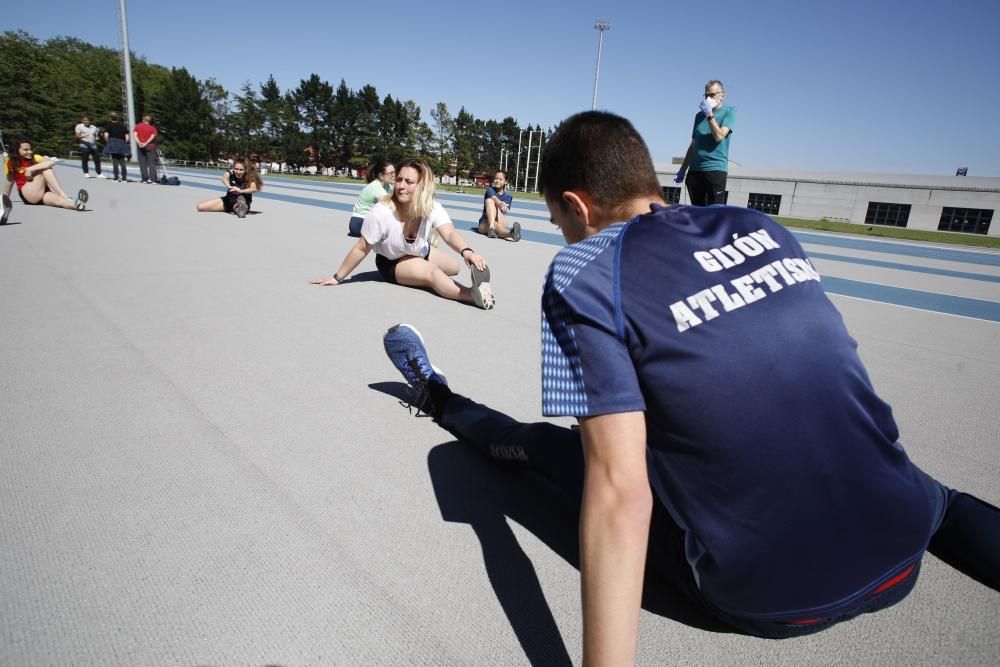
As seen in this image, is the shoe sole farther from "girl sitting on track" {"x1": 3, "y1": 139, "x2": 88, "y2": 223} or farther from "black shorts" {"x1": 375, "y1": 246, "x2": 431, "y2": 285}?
"girl sitting on track" {"x1": 3, "y1": 139, "x2": 88, "y2": 223}

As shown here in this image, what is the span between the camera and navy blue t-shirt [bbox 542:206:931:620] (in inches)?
41.6

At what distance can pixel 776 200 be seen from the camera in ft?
127

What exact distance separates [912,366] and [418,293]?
406 cm

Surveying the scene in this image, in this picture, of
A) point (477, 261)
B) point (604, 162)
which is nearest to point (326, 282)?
point (477, 261)

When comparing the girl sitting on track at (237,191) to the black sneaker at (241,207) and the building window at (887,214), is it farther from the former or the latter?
the building window at (887,214)

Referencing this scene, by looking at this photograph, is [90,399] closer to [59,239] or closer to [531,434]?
[531,434]

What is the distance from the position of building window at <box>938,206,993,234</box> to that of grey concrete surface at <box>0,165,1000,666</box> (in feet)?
129

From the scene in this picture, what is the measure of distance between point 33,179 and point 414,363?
11.3 m

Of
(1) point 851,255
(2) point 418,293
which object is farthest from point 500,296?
(1) point 851,255

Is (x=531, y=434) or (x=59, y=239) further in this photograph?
(x=59, y=239)

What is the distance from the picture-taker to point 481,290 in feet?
15.4

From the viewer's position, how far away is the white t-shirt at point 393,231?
510 cm

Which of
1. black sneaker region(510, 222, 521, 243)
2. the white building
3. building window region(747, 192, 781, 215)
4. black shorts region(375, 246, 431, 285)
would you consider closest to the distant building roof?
the white building

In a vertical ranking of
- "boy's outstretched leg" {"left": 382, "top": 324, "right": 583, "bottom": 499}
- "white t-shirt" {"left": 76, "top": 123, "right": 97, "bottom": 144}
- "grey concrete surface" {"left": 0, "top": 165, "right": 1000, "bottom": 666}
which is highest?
"white t-shirt" {"left": 76, "top": 123, "right": 97, "bottom": 144}
